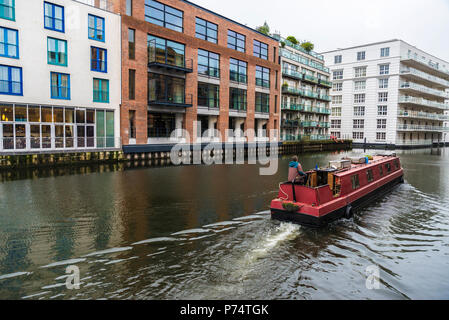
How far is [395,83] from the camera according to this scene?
194ft

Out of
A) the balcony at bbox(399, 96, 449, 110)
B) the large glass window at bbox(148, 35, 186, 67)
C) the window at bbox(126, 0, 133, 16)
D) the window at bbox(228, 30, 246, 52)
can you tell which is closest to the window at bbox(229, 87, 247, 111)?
the window at bbox(228, 30, 246, 52)

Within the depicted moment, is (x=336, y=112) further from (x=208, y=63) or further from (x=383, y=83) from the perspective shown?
(x=208, y=63)

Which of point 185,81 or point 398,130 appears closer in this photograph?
point 185,81

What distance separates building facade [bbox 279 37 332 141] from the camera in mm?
49750

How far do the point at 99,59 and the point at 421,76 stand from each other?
59.0 metres

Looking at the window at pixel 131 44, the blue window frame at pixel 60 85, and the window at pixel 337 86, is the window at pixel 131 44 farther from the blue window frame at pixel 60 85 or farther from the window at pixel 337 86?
the window at pixel 337 86

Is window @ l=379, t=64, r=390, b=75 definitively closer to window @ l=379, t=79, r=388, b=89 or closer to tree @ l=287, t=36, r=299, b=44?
window @ l=379, t=79, r=388, b=89

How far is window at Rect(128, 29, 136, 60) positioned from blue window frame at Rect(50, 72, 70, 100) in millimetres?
6046

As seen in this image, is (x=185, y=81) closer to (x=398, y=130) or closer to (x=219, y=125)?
(x=219, y=125)

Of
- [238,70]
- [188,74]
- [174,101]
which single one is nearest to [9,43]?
[174,101]

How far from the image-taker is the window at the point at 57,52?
26.0 meters

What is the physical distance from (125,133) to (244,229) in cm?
2202
